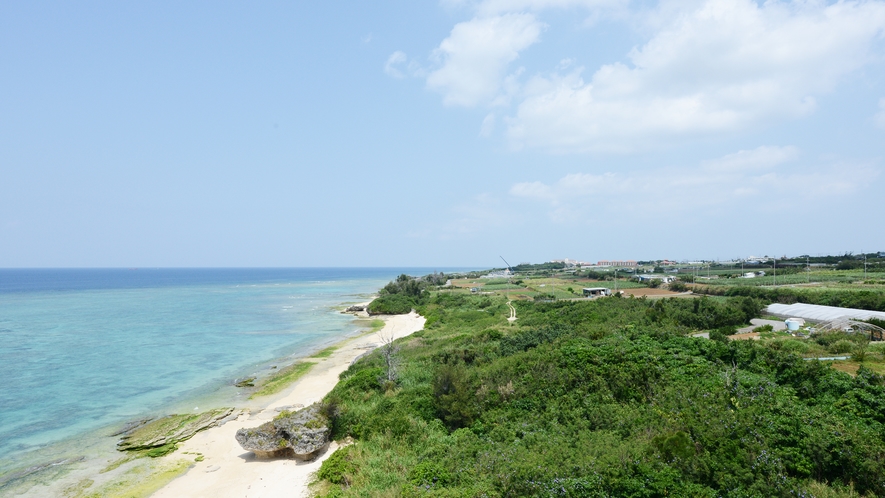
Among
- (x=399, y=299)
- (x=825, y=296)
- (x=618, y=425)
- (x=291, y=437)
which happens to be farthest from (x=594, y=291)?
(x=291, y=437)

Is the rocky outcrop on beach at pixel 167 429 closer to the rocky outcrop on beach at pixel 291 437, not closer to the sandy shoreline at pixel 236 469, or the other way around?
the sandy shoreline at pixel 236 469

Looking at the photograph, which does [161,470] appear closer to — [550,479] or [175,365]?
[550,479]

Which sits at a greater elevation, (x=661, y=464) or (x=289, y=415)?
(x=661, y=464)

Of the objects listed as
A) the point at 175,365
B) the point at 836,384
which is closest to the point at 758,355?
the point at 836,384

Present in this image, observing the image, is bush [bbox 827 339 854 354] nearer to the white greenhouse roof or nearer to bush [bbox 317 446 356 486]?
the white greenhouse roof

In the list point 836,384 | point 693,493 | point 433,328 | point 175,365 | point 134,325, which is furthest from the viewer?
point 134,325

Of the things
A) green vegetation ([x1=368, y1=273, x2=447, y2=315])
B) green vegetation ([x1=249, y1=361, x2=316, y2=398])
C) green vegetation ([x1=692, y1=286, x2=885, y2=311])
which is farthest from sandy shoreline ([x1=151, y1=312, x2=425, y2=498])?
green vegetation ([x1=368, y1=273, x2=447, y2=315])
